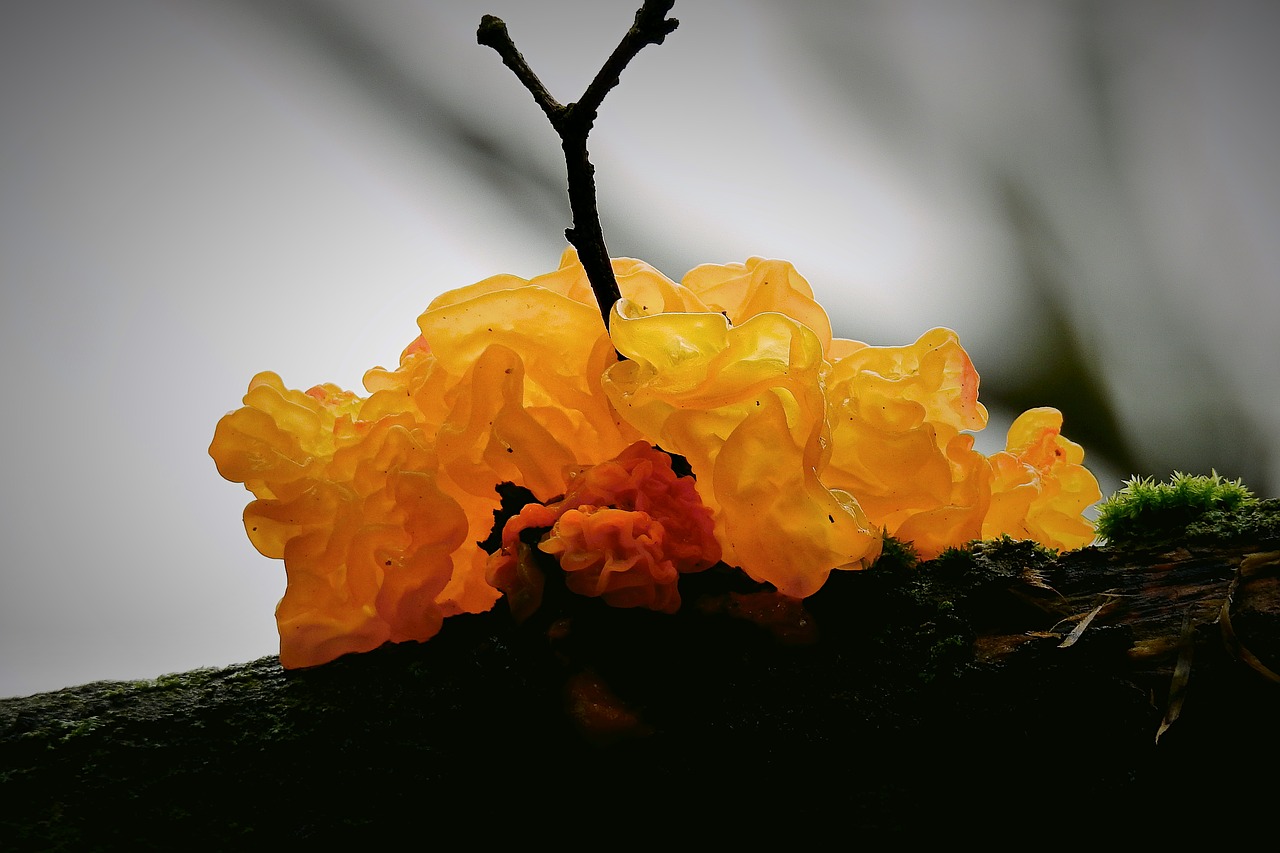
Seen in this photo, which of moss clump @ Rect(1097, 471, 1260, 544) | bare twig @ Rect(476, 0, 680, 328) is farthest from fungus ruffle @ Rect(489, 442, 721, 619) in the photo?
moss clump @ Rect(1097, 471, 1260, 544)

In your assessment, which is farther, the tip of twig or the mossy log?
the tip of twig

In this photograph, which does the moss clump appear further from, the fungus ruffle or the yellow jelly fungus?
the fungus ruffle

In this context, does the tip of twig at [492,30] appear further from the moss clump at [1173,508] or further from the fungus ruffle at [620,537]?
the moss clump at [1173,508]

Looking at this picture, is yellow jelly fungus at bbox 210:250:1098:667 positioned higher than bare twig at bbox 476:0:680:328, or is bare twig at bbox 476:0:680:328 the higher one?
bare twig at bbox 476:0:680:328

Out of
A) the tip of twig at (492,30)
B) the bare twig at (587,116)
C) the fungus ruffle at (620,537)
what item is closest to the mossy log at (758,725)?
the fungus ruffle at (620,537)

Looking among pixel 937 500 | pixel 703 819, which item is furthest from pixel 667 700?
pixel 937 500

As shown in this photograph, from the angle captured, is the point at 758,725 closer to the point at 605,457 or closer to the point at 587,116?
the point at 605,457

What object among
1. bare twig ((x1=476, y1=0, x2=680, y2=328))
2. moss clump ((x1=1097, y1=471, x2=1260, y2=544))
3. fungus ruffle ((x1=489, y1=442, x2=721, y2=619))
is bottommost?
moss clump ((x1=1097, y1=471, x2=1260, y2=544))
